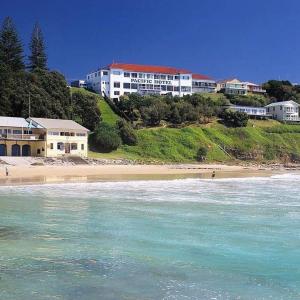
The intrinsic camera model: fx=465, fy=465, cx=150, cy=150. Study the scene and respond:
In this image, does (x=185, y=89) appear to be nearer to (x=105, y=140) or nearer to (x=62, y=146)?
(x=105, y=140)

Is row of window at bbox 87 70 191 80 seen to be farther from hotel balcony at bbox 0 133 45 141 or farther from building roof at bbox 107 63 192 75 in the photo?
hotel balcony at bbox 0 133 45 141

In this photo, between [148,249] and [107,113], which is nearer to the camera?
[148,249]

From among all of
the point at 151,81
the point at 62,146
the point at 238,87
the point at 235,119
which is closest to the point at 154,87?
the point at 151,81

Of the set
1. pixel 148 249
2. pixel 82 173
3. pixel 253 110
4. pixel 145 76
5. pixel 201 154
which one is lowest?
pixel 148 249

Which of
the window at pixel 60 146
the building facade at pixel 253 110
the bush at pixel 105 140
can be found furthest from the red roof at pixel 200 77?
the window at pixel 60 146

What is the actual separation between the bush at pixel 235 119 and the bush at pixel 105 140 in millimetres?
23587

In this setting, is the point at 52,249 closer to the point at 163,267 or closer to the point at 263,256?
the point at 163,267

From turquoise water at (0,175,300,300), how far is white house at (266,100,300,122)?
6419 cm

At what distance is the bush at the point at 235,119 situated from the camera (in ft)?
236

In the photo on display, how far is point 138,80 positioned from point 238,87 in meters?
26.7

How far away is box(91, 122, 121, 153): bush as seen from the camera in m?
53.4

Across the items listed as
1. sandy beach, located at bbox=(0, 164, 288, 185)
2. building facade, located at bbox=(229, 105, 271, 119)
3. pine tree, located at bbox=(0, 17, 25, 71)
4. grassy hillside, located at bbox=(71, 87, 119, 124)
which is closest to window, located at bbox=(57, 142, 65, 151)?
sandy beach, located at bbox=(0, 164, 288, 185)

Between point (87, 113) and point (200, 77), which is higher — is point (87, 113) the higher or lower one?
the lower one

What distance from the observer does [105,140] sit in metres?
53.3
